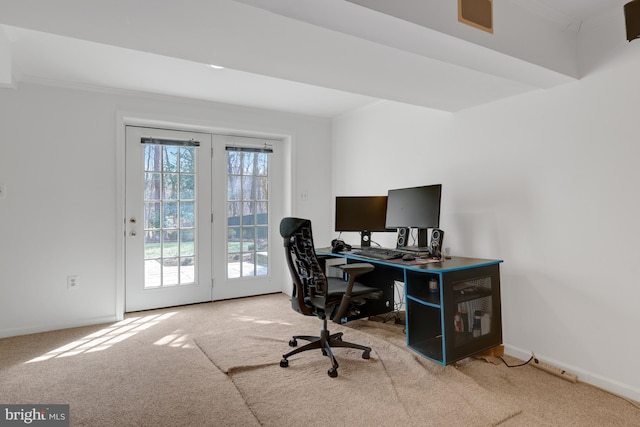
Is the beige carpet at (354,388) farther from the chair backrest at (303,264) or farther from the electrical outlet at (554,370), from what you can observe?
the electrical outlet at (554,370)

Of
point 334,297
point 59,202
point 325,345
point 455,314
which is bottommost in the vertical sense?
point 325,345

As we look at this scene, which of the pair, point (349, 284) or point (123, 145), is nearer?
point (349, 284)

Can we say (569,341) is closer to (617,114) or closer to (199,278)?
(617,114)

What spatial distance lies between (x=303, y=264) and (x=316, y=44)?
1.38 m

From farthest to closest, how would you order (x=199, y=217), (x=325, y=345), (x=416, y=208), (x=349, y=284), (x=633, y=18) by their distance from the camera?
(x=199, y=217), (x=416, y=208), (x=325, y=345), (x=349, y=284), (x=633, y=18)

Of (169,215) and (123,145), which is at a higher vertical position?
(123,145)

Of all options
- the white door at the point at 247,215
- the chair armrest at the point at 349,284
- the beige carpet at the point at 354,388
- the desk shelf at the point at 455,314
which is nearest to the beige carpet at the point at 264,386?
the beige carpet at the point at 354,388

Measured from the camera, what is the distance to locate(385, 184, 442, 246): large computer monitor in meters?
2.81

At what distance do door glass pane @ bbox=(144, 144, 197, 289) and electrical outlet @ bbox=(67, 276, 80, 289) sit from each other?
0.65 metres

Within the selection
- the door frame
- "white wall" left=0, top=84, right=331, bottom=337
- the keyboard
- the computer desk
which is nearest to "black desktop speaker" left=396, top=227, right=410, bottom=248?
the keyboard

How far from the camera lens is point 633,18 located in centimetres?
165

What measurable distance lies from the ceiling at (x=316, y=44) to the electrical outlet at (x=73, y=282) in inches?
70.7

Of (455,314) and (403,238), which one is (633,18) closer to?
(455,314)

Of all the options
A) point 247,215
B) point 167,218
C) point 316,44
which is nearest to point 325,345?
point 316,44
